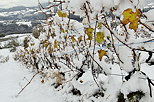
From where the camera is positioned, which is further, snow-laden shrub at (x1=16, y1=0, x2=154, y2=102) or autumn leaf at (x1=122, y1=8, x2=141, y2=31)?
snow-laden shrub at (x1=16, y1=0, x2=154, y2=102)

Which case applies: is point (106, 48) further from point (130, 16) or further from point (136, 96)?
point (130, 16)

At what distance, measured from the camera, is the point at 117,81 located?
2.11 meters

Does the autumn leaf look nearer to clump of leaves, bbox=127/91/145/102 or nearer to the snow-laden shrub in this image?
the snow-laden shrub

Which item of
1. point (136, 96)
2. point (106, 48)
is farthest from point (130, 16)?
point (106, 48)

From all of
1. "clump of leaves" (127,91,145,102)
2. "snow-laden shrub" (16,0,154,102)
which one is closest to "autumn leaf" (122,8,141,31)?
"snow-laden shrub" (16,0,154,102)

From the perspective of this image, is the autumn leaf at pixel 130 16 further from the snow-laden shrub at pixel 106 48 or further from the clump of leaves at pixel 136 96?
the clump of leaves at pixel 136 96

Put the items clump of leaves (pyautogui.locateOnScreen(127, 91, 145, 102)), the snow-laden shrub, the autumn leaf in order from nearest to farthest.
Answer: the autumn leaf
the snow-laden shrub
clump of leaves (pyautogui.locateOnScreen(127, 91, 145, 102))

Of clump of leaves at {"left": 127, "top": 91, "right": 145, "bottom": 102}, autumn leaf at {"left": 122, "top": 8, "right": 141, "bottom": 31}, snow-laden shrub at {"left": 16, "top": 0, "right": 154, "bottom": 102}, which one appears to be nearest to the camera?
autumn leaf at {"left": 122, "top": 8, "right": 141, "bottom": 31}

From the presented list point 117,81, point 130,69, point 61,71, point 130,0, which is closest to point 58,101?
point 61,71

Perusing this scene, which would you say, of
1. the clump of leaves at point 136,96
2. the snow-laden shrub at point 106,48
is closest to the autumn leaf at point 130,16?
the snow-laden shrub at point 106,48

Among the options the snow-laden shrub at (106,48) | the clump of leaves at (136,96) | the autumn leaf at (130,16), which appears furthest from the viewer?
the clump of leaves at (136,96)

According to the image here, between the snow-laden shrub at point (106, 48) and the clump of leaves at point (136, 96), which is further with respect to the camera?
the clump of leaves at point (136, 96)

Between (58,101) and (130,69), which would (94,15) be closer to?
(130,69)

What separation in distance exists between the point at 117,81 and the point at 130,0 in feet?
3.58
